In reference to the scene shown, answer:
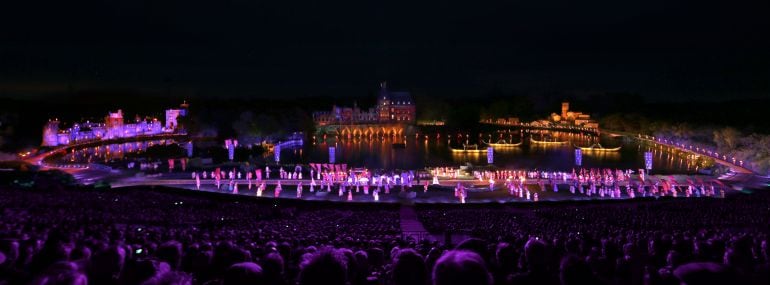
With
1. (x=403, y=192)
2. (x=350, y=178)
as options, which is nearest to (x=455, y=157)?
(x=350, y=178)

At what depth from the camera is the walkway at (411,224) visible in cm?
1635

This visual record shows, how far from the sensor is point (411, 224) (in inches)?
808

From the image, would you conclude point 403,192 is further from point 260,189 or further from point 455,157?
point 455,157

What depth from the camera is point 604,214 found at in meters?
22.0

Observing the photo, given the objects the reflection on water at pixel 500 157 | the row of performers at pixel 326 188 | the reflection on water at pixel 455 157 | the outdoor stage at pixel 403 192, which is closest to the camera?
the outdoor stage at pixel 403 192

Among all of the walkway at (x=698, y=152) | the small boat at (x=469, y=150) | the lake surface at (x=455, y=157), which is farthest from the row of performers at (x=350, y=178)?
the small boat at (x=469, y=150)

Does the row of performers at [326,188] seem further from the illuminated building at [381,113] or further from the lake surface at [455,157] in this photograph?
the illuminated building at [381,113]

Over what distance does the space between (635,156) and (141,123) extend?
9406 cm

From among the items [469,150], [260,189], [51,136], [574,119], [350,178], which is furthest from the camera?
[574,119]

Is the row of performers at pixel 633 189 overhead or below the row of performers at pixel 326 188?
below

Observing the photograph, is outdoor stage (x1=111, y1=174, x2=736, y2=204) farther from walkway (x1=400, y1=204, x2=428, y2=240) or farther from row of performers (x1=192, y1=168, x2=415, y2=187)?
walkway (x1=400, y1=204, x2=428, y2=240)

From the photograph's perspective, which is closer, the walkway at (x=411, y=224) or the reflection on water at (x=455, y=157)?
the walkway at (x=411, y=224)

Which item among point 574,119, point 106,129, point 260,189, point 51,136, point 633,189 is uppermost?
point 574,119

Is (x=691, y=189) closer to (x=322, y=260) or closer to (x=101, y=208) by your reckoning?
(x=101, y=208)
